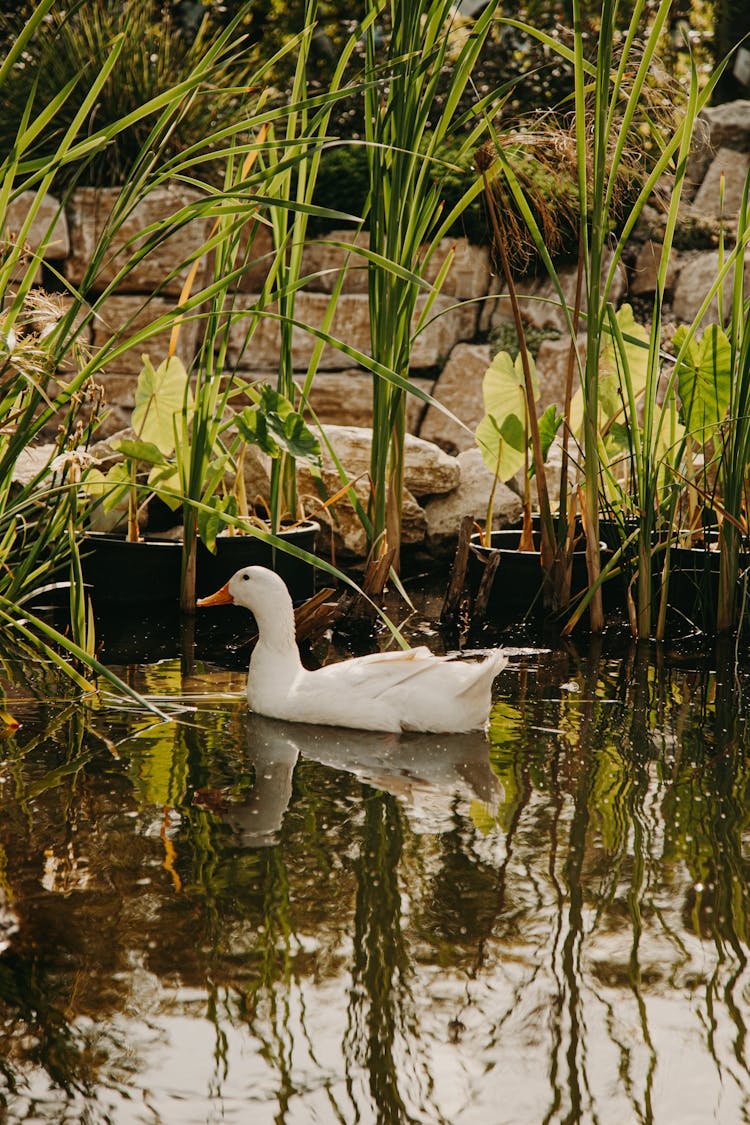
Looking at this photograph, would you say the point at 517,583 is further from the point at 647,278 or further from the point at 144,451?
the point at 647,278

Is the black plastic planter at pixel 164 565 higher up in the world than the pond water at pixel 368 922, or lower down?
higher up

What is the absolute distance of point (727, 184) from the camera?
10.3m

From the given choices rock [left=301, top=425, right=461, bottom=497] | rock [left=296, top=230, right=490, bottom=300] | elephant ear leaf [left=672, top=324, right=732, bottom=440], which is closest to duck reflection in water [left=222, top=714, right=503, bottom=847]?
elephant ear leaf [left=672, top=324, right=732, bottom=440]

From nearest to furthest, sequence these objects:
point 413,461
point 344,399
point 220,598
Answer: point 220,598
point 413,461
point 344,399

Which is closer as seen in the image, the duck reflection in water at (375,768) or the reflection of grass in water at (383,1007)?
the reflection of grass in water at (383,1007)

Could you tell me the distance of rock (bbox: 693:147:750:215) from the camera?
33.5 ft

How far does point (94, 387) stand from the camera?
3324 millimetres

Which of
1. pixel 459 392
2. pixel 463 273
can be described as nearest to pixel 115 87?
pixel 463 273

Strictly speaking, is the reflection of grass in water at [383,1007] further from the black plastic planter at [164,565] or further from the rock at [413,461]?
the rock at [413,461]

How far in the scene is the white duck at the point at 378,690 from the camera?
3105 millimetres

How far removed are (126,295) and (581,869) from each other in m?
7.95

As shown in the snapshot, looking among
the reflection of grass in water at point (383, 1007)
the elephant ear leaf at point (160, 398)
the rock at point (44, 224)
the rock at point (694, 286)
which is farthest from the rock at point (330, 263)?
the reflection of grass in water at point (383, 1007)

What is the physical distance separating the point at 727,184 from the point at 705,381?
7.03 m

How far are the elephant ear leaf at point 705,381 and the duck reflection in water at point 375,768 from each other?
168 cm
